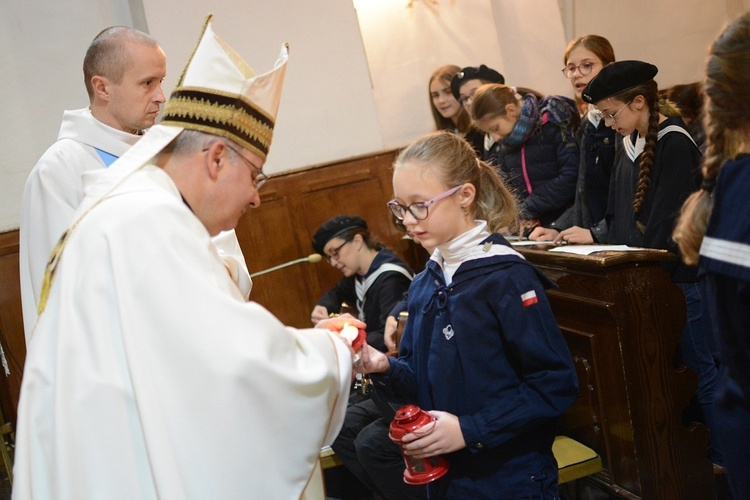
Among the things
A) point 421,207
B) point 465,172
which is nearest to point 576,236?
point 465,172

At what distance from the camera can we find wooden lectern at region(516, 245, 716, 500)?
3014mm

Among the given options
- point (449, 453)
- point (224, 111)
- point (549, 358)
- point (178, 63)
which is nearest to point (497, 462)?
point (449, 453)

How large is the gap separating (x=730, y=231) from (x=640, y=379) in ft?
4.96

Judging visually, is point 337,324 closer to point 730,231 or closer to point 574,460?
point 730,231

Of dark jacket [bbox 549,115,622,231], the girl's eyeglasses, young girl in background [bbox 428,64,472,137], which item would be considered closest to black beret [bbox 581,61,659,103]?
dark jacket [bbox 549,115,622,231]

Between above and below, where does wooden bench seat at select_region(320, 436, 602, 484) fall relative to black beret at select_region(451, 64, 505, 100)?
below

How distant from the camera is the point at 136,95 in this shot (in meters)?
3.48

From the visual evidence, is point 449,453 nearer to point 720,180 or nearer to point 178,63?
point 720,180

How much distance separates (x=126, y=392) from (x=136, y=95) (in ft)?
6.84

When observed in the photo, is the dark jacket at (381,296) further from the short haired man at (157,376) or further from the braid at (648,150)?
the short haired man at (157,376)

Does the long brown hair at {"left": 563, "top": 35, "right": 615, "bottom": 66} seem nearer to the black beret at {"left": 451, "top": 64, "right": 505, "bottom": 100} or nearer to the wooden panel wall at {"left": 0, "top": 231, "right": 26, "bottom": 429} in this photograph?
the black beret at {"left": 451, "top": 64, "right": 505, "bottom": 100}

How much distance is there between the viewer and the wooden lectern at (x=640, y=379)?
9.89 ft

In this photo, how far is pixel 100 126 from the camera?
3463 millimetres

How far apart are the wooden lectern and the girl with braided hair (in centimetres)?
45
